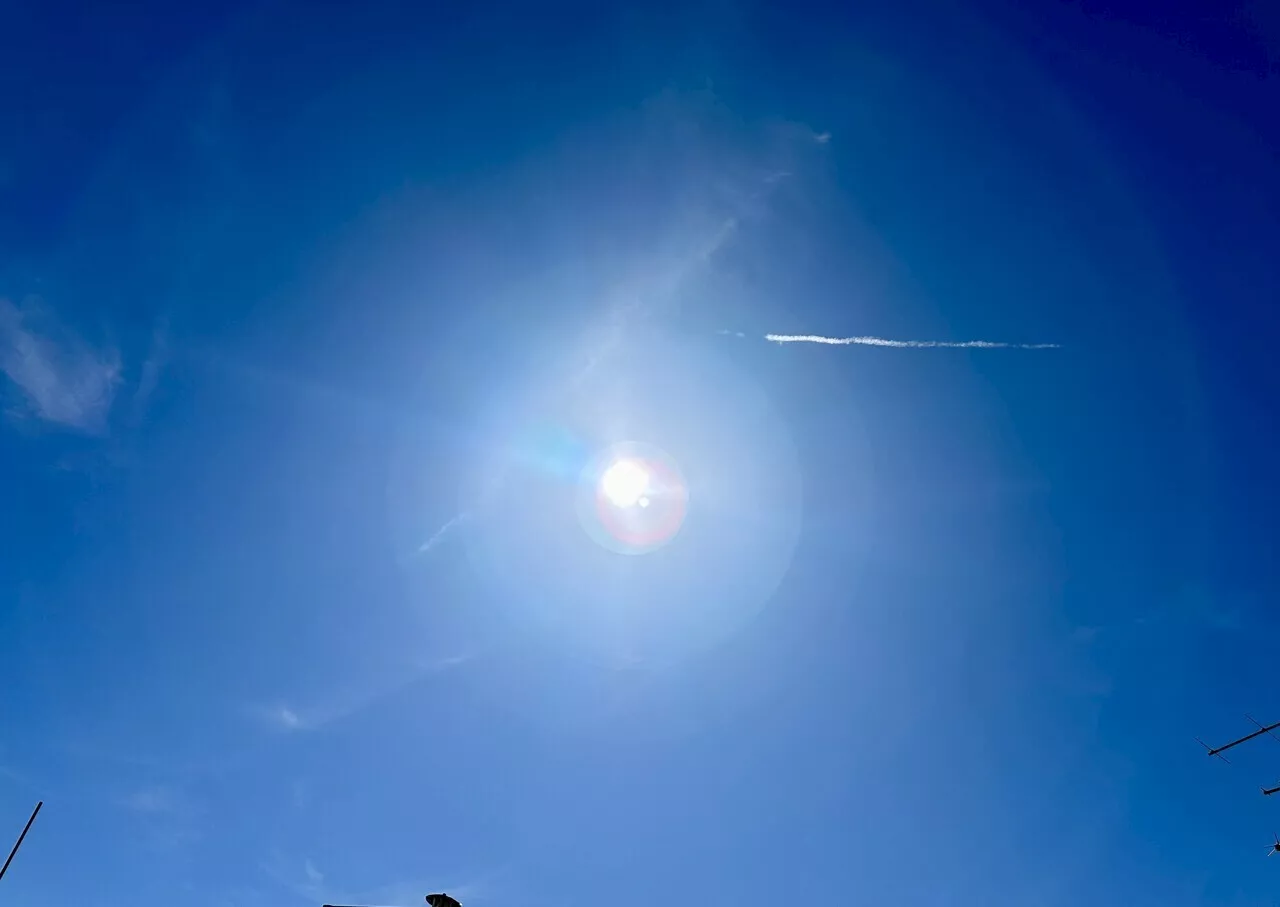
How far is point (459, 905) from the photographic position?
54.6 metres

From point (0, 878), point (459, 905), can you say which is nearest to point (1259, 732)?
point (459, 905)

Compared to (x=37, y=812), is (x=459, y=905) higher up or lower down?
lower down

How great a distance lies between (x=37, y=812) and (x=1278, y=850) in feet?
343

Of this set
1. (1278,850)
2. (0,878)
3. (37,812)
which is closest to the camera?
A: (0,878)

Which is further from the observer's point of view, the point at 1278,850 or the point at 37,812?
the point at 1278,850

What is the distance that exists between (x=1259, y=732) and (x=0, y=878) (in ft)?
323

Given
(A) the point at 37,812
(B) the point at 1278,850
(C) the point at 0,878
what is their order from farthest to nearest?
1. (B) the point at 1278,850
2. (A) the point at 37,812
3. (C) the point at 0,878

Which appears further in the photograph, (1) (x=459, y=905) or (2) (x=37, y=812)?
(2) (x=37, y=812)

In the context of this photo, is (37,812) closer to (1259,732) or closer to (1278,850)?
(1259,732)

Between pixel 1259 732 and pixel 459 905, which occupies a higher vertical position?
pixel 1259 732

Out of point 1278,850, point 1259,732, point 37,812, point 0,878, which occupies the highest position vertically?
point 1259,732

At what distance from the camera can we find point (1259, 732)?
6122cm

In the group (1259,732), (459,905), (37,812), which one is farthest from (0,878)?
(1259,732)

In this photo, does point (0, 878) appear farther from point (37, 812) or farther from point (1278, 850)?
point (1278, 850)
